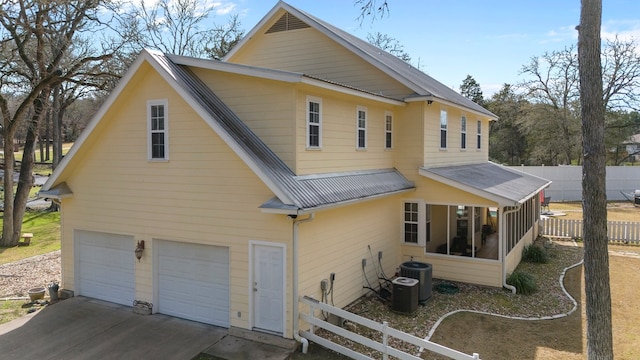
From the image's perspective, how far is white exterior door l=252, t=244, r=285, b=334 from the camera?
9555 millimetres

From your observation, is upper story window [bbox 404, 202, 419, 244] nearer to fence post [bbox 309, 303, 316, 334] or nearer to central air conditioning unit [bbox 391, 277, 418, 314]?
central air conditioning unit [bbox 391, 277, 418, 314]

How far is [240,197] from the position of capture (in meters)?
9.89

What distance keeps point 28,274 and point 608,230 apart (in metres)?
25.6

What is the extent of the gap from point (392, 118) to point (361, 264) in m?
5.58

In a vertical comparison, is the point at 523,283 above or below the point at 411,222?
below

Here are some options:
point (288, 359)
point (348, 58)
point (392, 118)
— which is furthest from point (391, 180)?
point (288, 359)

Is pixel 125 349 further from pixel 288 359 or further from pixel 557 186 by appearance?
pixel 557 186

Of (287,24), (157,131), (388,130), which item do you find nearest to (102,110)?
(157,131)

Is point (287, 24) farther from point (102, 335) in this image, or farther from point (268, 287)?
point (102, 335)

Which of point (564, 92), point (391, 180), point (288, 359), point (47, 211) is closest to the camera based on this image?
point (288, 359)

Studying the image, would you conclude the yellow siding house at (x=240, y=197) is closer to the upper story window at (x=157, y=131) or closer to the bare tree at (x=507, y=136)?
the upper story window at (x=157, y=131)

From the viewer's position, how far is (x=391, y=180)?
555 inches

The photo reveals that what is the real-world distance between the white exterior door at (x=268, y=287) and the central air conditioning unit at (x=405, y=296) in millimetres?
3506

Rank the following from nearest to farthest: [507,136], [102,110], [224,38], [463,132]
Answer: [102,110], [463,132], [224,38], [507,136]
